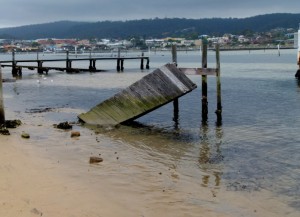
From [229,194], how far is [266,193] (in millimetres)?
873

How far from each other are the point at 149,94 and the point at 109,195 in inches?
325

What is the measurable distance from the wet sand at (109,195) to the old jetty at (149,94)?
5685 mm

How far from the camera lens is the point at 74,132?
15594 millimetres

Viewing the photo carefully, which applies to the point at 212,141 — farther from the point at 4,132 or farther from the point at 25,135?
the point at 4,132

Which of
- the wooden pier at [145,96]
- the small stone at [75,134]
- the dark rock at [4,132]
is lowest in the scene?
the small stone at [75,134]

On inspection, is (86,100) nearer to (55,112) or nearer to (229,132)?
(55,112)

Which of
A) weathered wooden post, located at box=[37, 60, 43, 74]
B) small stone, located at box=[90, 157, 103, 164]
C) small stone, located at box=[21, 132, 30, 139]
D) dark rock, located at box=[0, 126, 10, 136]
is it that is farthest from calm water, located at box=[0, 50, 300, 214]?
weathered wooden post, located at box=[37, 60, 43, 74]

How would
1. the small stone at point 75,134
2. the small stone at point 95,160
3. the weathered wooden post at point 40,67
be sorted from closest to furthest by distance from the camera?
the small stone at point 95,160 → the small stone at point 75,134 → the weathered wooden post at point 40,67

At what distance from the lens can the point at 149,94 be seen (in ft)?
55.6

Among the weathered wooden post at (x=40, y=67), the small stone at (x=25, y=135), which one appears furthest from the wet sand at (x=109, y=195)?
the weathered wooden post at (x=40, y=67)

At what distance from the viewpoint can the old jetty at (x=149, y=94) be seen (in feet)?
55.2

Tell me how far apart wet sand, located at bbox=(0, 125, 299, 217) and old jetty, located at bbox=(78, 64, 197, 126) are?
18.7 feet

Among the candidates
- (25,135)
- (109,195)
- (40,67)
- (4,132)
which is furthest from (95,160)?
(40,67)

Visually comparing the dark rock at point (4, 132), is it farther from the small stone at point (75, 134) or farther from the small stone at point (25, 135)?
the small stone at point (75, 134)
